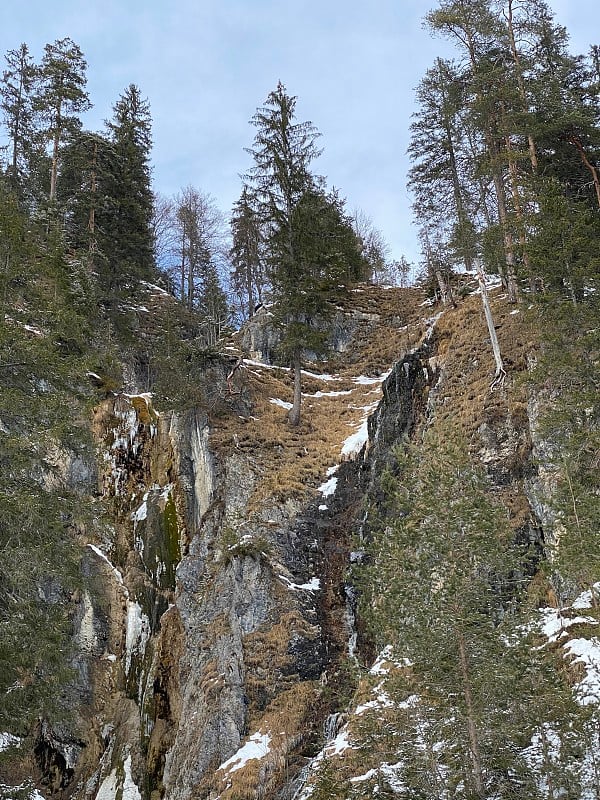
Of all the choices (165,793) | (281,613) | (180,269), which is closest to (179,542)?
(281,613)

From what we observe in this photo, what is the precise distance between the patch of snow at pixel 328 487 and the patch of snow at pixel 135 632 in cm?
654

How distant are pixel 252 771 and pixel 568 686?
8.05m

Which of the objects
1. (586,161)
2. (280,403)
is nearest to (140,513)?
(280,403)

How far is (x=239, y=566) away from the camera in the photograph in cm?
1678

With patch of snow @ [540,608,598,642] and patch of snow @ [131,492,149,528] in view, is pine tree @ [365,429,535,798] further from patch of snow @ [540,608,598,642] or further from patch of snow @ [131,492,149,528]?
patch of snow @ [131,492,149,528]

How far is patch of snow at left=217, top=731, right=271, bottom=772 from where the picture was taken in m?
13.4

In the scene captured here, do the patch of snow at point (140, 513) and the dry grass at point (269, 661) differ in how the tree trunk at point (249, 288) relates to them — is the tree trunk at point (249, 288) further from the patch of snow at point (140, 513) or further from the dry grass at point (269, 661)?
the dry grass at point (269, 661)

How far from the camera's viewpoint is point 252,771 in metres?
13.0

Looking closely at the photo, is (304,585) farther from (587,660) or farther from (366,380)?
(366,380)

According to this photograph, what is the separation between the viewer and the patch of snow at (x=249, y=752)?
43.8 feet

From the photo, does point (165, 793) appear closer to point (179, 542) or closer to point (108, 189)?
point (179, 542)

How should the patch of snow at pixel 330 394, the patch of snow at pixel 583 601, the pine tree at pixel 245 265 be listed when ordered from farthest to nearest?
the pine tree at pixel 245 265 → the patch of snow at pixel 330 394 → the patch of snow at pixel 583 601

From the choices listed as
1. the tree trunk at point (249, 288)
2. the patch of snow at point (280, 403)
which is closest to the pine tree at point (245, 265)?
the tree trunk at point (249, 288)

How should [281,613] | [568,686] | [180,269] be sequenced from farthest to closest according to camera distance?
[180,269]
[281,613]
[568,686]
